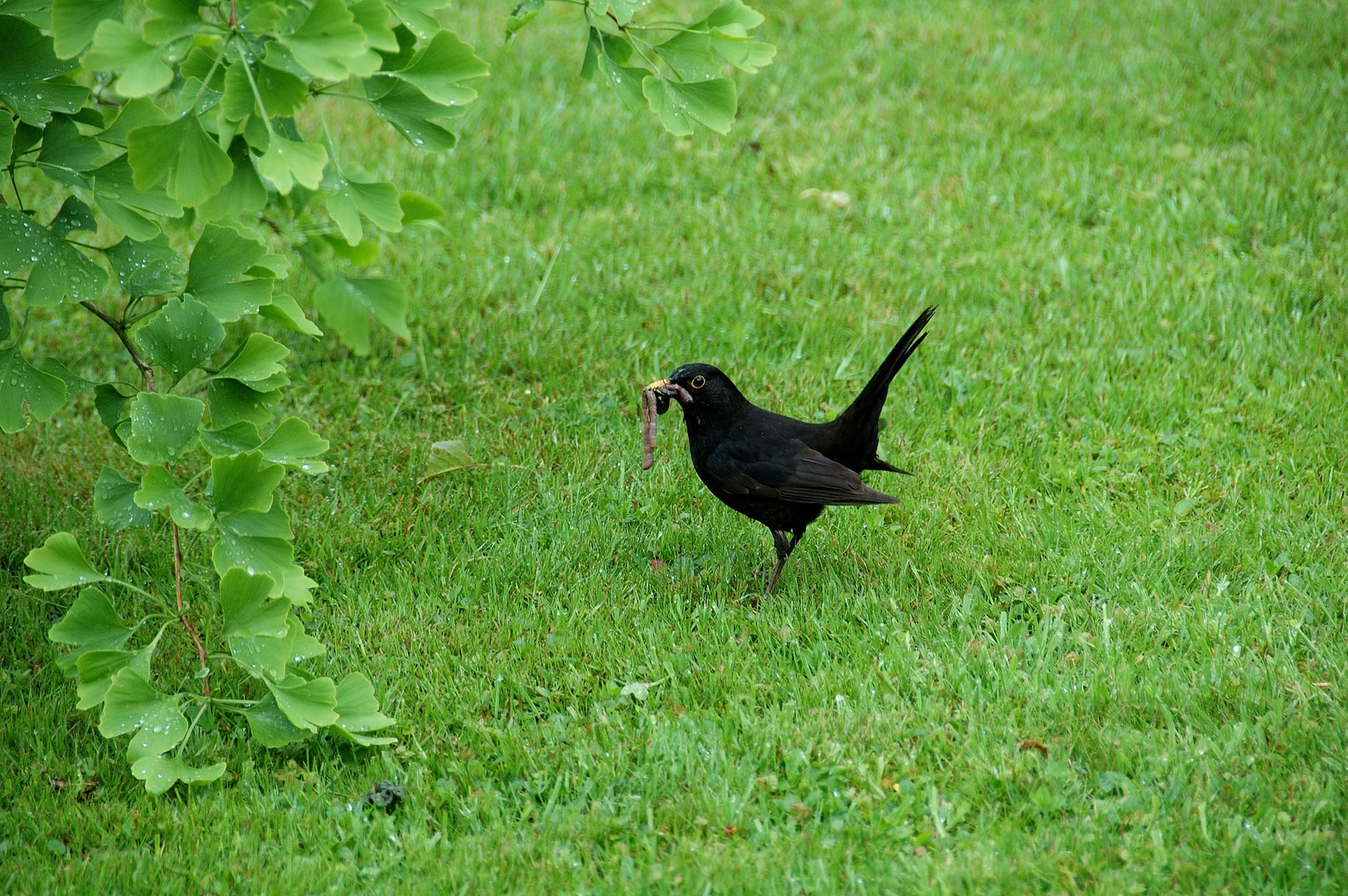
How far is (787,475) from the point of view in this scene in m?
4.47

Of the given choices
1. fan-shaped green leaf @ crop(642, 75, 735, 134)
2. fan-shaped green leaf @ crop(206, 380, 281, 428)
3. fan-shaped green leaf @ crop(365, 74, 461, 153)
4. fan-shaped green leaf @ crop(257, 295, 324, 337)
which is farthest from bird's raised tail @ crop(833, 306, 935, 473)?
fan-shaped green leaf @ crop(206, 380, 281, 428)

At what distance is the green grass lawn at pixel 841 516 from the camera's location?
3.31 meters

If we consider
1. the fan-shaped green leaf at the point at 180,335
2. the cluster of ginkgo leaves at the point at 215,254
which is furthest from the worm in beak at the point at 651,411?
the fan-shaped green leaf at the point at 180,335

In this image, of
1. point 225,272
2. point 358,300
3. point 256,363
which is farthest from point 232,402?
point 358,300

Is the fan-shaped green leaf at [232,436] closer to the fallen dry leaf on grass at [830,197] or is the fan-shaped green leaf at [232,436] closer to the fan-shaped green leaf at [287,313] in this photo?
the fan-shaped green leaf at [287,313]

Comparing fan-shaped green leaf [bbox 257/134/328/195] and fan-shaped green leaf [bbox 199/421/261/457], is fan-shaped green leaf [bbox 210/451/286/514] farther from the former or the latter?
fan-shaped green leaf [bbox 257/134/328/195]

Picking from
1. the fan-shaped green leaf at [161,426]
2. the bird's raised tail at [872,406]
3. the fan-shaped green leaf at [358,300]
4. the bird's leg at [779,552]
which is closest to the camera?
the fan-shaped green leaf at [161,426]

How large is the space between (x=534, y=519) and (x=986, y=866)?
2.53m

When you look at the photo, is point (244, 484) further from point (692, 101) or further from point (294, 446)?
point (692, 101)

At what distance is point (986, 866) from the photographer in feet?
10.0

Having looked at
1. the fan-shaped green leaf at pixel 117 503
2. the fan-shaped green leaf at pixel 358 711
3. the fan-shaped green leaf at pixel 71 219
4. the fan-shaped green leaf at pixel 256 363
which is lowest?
the fan-shaped green leaf at pixel 358 711

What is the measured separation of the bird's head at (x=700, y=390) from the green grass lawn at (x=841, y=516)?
0.60m

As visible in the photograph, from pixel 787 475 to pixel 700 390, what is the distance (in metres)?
0.53

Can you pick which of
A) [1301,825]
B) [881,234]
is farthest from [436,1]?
[881,234]
